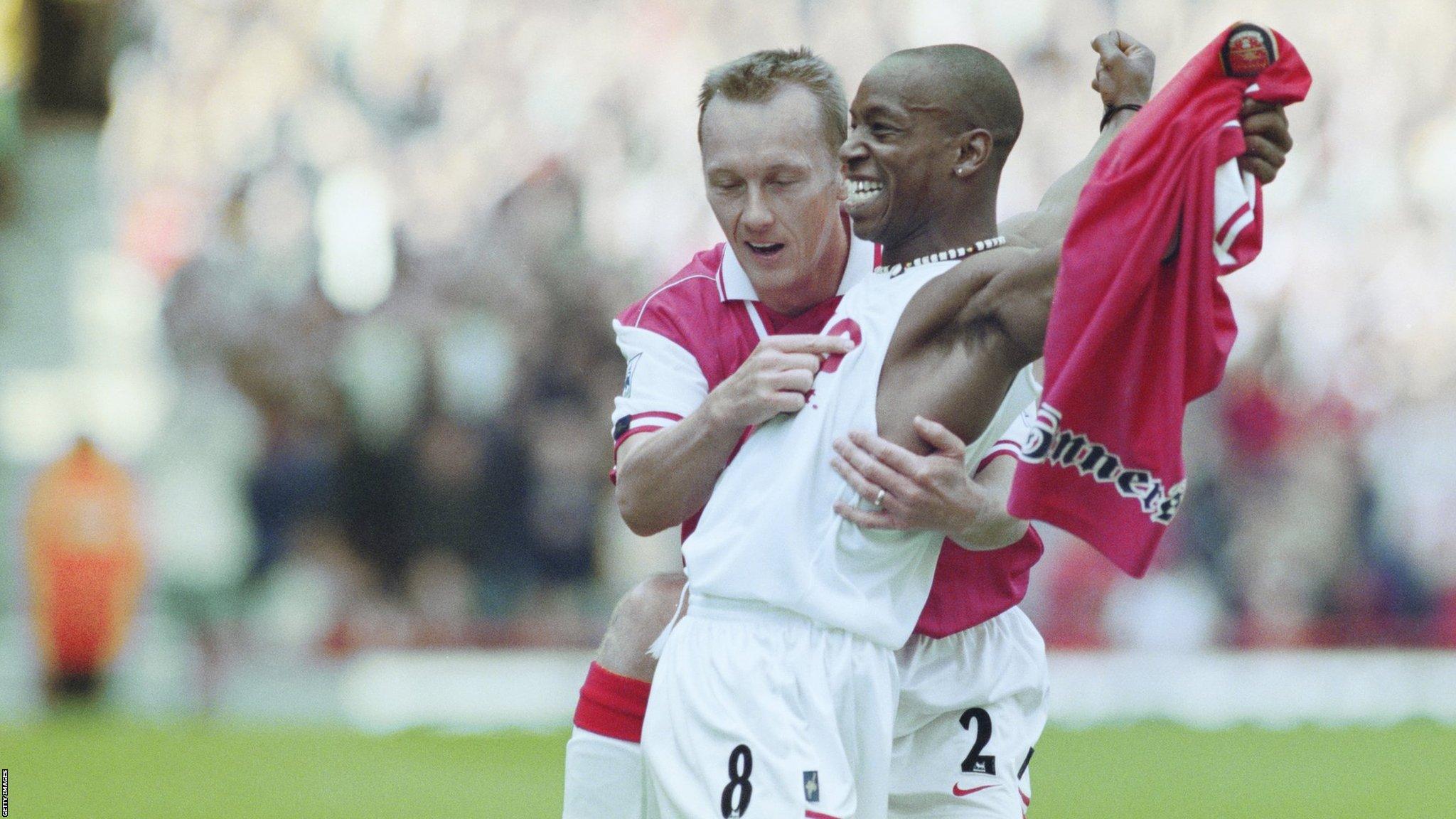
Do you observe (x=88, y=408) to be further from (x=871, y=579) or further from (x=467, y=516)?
(x=871, y=579)

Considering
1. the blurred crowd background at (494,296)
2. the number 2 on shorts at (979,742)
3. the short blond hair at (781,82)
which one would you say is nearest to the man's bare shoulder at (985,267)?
the short blond hair at (781,82)

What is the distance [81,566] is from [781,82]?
8377 mm

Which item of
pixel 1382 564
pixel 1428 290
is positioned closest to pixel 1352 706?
pixel 1382 564

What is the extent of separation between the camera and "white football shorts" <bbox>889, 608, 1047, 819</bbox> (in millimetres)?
3740

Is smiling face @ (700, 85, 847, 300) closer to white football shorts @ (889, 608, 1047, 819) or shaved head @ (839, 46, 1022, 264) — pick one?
shaved head @ (839, 46, 1022, 264)

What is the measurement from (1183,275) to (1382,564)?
32.6 ft

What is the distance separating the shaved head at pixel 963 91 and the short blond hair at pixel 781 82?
0.28 m

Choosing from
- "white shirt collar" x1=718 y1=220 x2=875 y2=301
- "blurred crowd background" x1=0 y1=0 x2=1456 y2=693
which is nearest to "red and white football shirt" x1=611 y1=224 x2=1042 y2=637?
"white shirt collar" x1=718 y1=220 x2=875 y2=301

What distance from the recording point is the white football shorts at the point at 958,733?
3740mm

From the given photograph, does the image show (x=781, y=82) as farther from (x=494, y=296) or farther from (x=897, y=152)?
(x=494, y=296)

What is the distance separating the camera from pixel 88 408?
13742 mm

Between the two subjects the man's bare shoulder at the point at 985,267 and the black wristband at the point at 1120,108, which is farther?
the black wristband at the point at 1120,108

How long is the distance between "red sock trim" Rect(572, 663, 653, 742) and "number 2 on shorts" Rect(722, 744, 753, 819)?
0.70 m

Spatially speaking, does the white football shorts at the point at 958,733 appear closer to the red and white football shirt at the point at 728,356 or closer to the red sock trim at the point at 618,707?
the red and white football shirt at the point at 728,356
